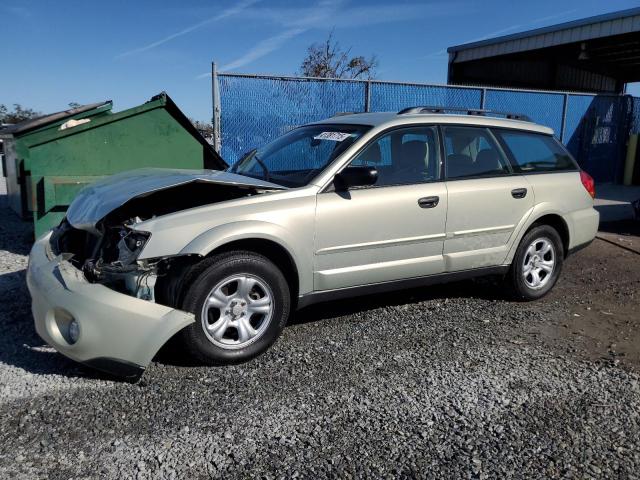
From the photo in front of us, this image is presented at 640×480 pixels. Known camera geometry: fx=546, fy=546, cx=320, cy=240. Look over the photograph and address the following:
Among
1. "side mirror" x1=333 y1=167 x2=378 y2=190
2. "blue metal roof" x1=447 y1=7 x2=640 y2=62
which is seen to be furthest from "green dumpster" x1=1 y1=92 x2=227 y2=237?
"blue metal roof" x1=447 y1=7 x2=640 y2=62

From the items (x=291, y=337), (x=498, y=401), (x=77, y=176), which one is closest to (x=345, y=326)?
(x=291, y=337)

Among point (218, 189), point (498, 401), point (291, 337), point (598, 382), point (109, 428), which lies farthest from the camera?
point (291, 337)

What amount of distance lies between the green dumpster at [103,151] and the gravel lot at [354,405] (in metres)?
1.65

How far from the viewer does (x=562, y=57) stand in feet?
61.2

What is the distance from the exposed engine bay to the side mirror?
0.54 m

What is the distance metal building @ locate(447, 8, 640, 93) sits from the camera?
13469 millimetres

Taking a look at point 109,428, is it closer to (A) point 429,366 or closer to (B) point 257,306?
(B) point 257,306

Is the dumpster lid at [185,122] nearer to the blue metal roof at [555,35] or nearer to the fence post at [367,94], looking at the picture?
the fence post at [367,94]

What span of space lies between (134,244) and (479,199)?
273cm

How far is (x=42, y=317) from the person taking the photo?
3230 millimetres

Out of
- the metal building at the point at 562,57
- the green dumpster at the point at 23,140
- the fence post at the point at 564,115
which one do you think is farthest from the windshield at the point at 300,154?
the metal building at the point at 562,57

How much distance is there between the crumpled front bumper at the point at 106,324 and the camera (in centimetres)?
304

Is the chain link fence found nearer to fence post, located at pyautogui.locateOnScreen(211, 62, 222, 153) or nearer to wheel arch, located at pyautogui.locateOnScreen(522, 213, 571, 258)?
fence post, located at pyautogui.locateOnScreen(211, 62, 222, 153)

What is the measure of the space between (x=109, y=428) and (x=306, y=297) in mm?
1543
